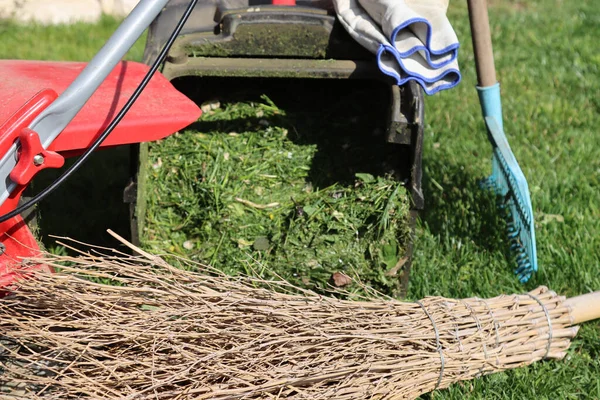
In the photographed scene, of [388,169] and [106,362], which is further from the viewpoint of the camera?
[388,169]

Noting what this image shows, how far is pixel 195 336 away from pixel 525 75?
3.88m

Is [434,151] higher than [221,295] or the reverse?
the reverse

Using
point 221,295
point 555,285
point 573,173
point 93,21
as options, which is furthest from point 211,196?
point 93,21

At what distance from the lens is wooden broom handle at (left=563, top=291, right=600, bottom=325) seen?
2648mm

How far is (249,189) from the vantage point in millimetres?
3162

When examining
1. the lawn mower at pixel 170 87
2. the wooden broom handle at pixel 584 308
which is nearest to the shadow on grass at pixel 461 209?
the lawn mower at pixel 170 87

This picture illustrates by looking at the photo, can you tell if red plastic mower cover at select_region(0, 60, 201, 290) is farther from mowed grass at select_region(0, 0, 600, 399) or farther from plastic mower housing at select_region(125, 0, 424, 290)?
mowed grass at select_region(0, 0, 600, 399)

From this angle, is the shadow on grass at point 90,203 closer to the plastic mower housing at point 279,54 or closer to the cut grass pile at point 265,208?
the cut grass pile at point 265,208

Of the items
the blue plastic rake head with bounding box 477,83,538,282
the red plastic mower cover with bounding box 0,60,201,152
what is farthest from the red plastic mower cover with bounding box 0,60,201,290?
the blue plastic rake head with bounding box 477,83,538,282

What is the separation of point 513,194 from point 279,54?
4.00 ft

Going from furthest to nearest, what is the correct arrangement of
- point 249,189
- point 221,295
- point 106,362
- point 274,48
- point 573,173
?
point 573,173, point 249,189, point 274,48, point 221,295, point 106,362

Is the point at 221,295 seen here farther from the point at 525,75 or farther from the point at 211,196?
the point at 525,75

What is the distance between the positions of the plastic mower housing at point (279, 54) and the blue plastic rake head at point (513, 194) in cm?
48

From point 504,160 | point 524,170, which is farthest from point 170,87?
point 524,170
